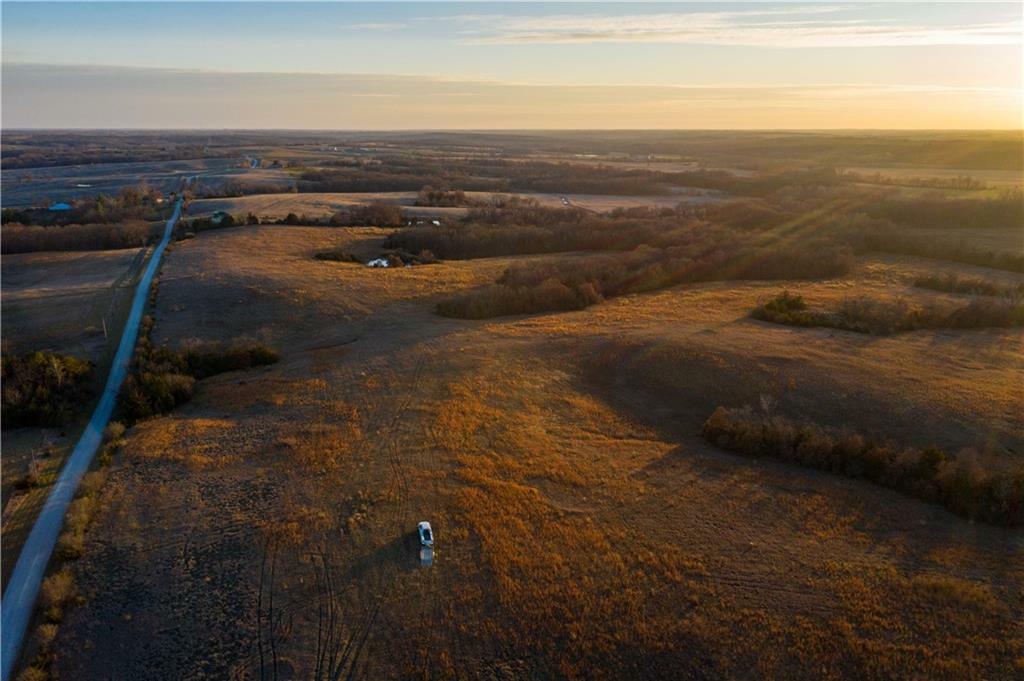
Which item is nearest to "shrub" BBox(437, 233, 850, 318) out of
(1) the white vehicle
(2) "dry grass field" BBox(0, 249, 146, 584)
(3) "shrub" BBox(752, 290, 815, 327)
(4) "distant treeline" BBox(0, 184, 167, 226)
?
(3) "shrub" BBox(752, 290, 815, 327)

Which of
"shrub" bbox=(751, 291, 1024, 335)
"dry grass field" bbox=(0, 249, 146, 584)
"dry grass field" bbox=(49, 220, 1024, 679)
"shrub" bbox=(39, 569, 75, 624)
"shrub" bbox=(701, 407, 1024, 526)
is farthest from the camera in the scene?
"shrub" bbox=(751, 291, 1024, 335)

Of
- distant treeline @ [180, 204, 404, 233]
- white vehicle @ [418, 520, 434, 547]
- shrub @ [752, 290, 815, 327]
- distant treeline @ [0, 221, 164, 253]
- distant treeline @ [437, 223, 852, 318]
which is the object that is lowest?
white vehicle @ [418, 520, 434, 547]

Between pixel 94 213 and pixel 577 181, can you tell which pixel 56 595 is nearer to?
pixel 94 213

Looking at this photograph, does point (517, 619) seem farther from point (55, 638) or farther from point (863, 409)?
point (863, 409)

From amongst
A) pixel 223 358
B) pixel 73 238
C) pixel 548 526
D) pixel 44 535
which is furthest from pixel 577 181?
pixel 44 535

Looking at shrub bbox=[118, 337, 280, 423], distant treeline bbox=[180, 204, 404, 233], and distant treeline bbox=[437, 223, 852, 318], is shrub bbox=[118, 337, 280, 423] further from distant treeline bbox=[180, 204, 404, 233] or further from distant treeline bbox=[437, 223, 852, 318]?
distant treeline bbox=[180, 204, 404, 233]

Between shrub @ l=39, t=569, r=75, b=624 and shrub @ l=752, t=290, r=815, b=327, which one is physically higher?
shrub @ l=752, t=290, r=815, b=327
